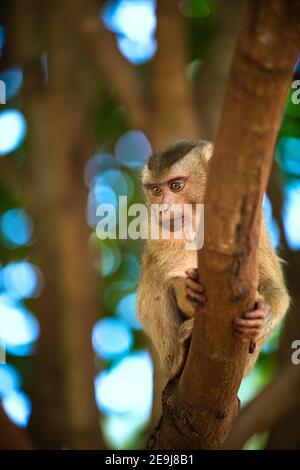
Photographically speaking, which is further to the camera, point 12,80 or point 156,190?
point 12,80

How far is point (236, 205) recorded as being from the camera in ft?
10.4

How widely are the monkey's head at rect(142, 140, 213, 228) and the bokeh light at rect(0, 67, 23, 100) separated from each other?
4.35 m

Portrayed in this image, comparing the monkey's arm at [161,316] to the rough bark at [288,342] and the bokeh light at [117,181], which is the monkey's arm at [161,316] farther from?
the bokeh light at [117,181]

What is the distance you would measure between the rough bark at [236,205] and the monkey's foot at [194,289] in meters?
0.05

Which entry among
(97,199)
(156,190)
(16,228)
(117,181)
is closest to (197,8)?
(117,181)

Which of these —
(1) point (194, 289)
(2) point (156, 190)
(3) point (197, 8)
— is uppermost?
(3) point (197, 8)

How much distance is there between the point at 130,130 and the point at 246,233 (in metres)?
6.72

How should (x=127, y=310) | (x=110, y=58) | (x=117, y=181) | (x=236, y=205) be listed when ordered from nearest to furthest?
1. (x=236, y=205)
2. (x=110, y=58)
3. (x=127, y=310)
4. (x=117, y=181)

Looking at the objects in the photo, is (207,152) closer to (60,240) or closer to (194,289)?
(194,289)

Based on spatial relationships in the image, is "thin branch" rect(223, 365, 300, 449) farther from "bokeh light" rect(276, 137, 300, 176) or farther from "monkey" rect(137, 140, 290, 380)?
"bokeh light" rect(276, 137, 300, 176)

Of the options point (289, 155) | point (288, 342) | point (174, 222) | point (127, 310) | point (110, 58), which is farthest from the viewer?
point (127, 310)

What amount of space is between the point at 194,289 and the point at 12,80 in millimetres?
7051

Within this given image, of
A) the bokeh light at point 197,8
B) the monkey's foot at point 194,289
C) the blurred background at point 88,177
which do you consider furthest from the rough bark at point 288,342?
the bokeh light at point 197,8
